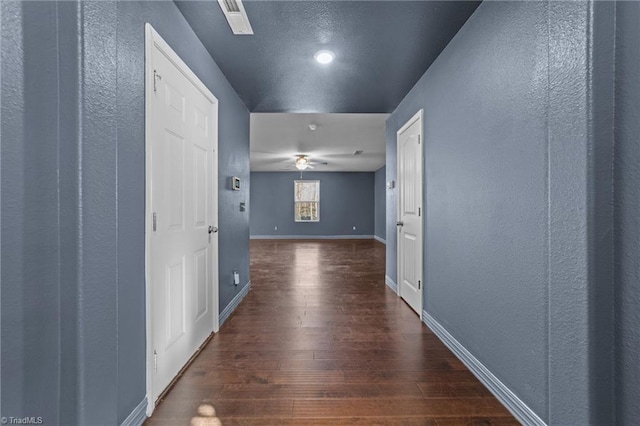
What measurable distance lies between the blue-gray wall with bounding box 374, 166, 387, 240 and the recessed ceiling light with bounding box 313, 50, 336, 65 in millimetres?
7358

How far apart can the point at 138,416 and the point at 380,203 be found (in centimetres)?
927

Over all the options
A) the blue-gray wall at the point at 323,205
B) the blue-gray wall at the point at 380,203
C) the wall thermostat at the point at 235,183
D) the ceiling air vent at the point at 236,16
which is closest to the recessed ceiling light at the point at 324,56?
the ceiling air vent at the point at 236,16

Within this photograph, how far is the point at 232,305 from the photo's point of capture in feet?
10.1

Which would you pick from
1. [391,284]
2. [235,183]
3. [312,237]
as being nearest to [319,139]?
[235,183]

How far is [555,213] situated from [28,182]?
2036 millimetres

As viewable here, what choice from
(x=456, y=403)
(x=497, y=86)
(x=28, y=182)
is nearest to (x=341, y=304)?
(x=456, y=403)

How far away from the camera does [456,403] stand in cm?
165

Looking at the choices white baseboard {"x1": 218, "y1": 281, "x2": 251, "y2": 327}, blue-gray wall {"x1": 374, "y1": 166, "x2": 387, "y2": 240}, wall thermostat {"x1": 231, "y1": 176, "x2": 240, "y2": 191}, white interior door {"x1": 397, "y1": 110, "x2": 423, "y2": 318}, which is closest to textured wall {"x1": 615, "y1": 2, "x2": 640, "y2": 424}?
white interior door {"x1": 397, "y1": 110, "x2": 423, "y2": 318}

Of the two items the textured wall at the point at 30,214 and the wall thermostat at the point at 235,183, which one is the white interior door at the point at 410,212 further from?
the textured wall at the point at 30,214

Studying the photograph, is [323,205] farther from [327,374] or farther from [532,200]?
[532,200]

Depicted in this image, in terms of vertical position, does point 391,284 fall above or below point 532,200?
below

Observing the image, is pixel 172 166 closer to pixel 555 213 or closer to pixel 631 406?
pixel 555 213

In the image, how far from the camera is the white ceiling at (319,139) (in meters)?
4.54

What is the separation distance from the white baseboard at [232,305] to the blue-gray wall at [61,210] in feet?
4.73
